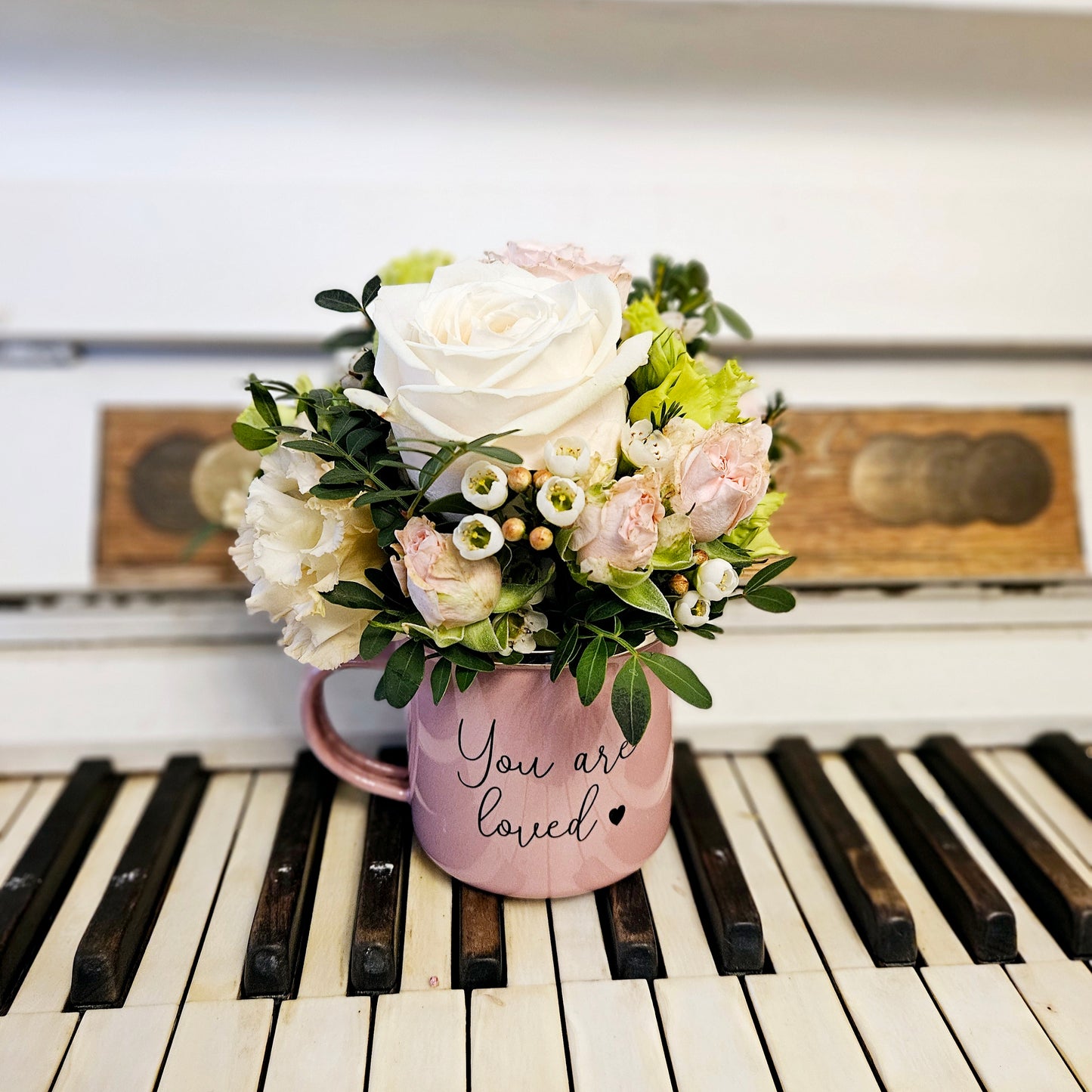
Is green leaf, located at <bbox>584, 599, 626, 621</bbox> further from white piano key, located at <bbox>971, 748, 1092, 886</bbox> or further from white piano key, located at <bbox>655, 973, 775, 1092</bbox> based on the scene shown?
white piano key, located at <bbox>971, 748, 1092, 886</bbox>

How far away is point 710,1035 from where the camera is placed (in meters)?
0.56

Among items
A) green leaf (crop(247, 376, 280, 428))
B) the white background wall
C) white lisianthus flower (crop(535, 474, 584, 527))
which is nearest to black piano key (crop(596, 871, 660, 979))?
white lisianthus flower (crop(535, 474, 584, 527))

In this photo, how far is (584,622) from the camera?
0.52 meters

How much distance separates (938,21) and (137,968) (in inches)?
40.4

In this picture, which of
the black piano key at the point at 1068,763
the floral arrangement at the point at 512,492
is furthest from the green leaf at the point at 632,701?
the black piano key at the point at 1068,763

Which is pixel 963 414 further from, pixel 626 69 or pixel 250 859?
pixel 250 859

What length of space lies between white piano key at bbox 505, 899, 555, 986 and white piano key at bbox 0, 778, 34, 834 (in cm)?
44

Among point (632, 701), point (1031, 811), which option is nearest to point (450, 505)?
point (632, 701)

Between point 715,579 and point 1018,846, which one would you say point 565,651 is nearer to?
point 715,579

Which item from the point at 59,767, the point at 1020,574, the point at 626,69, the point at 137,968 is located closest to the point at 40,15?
the point at 626,69

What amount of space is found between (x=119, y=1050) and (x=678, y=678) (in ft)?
1.36

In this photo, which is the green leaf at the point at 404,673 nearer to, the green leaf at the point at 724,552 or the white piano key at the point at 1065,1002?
the green leaf at the point at 724,552

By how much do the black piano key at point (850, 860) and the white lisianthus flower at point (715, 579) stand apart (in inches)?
11.3

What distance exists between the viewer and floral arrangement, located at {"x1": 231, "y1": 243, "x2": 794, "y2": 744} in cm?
48
